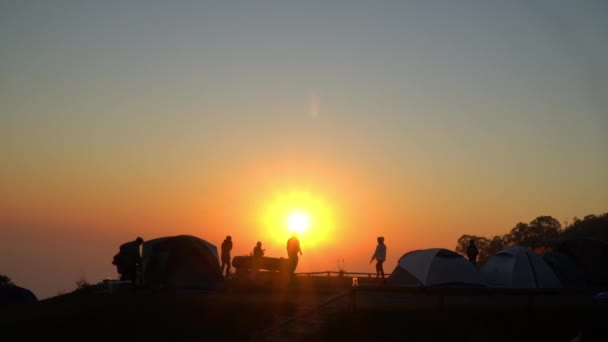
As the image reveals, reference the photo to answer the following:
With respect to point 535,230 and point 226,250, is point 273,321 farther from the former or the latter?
point 535,230

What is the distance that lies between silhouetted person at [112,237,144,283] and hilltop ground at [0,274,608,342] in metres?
3.87

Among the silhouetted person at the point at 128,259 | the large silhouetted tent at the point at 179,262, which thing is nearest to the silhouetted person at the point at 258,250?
the large silhouetted tent at the point at 179,262

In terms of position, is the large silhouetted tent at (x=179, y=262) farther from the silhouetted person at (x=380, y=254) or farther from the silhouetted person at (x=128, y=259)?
the silhouetted person at (x=380, y=254)

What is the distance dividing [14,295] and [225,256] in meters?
10.6

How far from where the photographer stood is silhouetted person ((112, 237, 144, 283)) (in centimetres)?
2841

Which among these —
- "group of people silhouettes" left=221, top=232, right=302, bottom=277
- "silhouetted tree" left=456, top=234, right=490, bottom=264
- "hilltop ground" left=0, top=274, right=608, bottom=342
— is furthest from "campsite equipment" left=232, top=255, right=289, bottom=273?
"silhouetted tree" left=456, top=234, right=490, bottom=264

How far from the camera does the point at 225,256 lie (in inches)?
1387

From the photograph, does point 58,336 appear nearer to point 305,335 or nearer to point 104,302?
point 104,302

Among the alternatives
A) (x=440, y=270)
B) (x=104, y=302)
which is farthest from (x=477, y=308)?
(x=104, y=302)

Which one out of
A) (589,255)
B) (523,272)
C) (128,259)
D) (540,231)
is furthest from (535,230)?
(128,259)

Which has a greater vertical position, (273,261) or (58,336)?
(273,261)

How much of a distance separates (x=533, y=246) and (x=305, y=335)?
2569 cm

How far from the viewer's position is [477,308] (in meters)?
22.9

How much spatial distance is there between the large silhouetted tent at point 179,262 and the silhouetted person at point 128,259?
6.44ft
